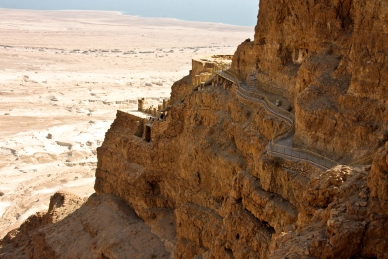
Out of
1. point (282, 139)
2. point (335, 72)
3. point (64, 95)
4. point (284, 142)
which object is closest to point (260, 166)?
point (284, 142)

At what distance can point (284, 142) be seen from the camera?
70.7 ft

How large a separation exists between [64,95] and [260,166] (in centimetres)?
7560

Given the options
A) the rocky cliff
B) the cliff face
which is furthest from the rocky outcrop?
the cliff face

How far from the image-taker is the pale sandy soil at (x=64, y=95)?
174 feet

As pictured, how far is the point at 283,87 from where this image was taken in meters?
26.6

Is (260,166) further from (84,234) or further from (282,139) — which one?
(84,234)

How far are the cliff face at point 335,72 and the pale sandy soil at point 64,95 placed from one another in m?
20.2

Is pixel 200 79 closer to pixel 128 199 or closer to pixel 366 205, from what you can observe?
pixel 128 199

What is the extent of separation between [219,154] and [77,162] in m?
35.0

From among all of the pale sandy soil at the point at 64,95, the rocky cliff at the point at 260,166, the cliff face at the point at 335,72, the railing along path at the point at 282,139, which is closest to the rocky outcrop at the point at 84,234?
the rocky cliff at the point at 260,166

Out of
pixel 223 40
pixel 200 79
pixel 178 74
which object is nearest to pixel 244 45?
pixel 200 79

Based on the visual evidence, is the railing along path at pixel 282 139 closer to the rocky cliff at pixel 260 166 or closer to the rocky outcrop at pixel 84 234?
the rocky cliff at pixel 260 166

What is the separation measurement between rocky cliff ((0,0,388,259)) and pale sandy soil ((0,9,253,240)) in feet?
34.4

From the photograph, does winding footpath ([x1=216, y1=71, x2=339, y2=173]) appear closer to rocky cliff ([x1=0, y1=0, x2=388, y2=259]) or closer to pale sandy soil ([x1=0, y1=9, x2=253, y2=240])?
rocky cliff ([x1=0, y1=0, x2=388, y2=259])
